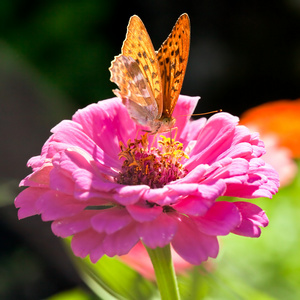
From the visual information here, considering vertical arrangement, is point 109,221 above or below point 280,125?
above

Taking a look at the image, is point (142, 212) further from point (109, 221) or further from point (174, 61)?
point (174, 61)

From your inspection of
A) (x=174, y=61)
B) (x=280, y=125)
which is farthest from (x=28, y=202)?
(x=280, y=125)

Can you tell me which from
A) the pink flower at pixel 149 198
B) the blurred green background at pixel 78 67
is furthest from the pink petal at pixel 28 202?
the blurred green background at pixel 78 67

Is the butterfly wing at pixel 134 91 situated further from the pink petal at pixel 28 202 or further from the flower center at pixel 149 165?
the pink petal at pixel 28 202

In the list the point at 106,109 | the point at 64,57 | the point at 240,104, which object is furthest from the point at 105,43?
the point at 106,109

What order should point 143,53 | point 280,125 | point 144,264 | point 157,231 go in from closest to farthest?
1. point 157,231
2. point 143,53
3. point 144,264
4. point 280,125

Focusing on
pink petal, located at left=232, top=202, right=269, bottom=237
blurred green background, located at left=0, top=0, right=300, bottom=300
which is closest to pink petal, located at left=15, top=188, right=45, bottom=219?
pink petal, located at left=232, top=202, right=269, bottom=237

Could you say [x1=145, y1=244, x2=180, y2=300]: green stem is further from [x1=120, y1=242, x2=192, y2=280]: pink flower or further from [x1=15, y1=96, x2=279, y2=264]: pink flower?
[x1=120, y1=242, x2=192, y2=280]: pink flower
